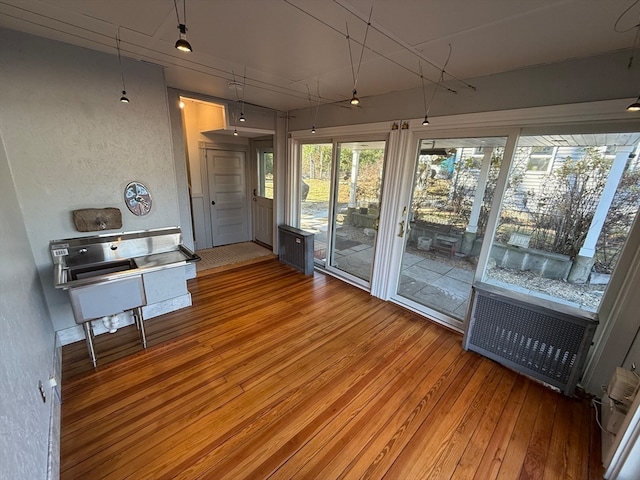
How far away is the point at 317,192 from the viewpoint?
4.16 m

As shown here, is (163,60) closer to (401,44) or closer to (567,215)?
(401,44)

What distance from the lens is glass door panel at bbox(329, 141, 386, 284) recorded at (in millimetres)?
3375

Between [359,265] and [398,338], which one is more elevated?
[359,265]

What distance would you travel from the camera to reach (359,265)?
12.7 ft

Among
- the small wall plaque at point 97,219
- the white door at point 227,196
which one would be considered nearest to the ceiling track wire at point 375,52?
the small wall plaque at point 97,219

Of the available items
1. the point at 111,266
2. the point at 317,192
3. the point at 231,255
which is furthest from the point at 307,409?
the point at 231,255

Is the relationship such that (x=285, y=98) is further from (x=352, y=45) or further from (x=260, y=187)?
(x=260, y=187)

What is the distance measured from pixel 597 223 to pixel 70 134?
169 inches

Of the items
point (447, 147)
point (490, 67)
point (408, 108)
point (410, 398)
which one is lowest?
point (410, 398)

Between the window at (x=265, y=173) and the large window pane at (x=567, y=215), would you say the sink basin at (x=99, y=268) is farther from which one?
the large window pane at (x=567, y=215)

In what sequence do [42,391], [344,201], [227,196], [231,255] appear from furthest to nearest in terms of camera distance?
[227,196], [231,255], [344,201], [42,391]

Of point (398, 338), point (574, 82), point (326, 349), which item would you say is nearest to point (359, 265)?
point (398, 338)

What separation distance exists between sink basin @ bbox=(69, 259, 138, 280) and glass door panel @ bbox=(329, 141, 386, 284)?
261 cm

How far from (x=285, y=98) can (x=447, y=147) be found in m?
2.14
